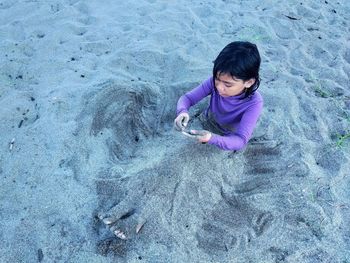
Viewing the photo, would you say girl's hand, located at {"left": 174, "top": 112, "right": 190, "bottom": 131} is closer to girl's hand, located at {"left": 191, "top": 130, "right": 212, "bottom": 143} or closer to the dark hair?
girl's hand, located at {"left": 191, "top": 130, "right": 212, "bottom": 143}

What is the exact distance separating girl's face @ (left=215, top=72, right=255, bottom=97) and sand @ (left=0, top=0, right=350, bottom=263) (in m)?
0.51

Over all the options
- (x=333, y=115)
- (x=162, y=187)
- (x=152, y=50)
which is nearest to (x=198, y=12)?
(x=152, y=50)

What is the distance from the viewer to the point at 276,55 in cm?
400

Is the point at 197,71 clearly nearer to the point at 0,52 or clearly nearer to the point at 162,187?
the point at 162,187

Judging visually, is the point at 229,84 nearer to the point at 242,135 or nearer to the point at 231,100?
the point at 231,100

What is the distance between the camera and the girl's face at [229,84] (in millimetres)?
2383

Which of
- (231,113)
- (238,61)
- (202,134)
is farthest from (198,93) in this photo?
(238,61)

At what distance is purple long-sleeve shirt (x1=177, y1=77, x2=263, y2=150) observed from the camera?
102 inches

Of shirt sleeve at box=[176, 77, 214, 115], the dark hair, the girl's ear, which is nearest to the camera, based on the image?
the dark hair

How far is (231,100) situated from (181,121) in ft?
1.23

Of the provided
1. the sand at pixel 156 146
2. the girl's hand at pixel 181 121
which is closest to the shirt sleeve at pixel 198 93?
the girl's hand at pixel 181 121

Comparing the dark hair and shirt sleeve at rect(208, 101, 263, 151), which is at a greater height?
A: the dark hair

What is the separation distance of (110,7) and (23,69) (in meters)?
1.38

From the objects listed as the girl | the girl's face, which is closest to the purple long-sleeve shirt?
the girl
